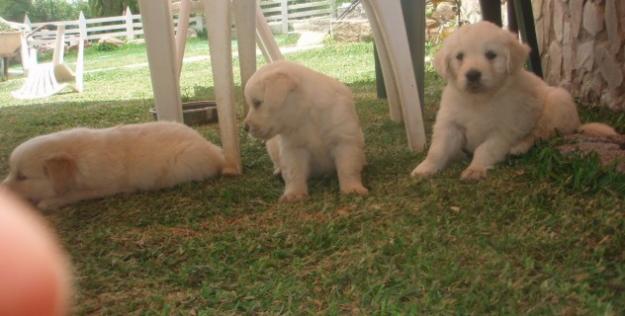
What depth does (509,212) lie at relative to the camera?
6.97ft

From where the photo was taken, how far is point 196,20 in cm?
1137

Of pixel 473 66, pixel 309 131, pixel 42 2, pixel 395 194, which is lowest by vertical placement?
pixel 395 194

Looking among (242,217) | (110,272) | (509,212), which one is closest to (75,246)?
(110,272)

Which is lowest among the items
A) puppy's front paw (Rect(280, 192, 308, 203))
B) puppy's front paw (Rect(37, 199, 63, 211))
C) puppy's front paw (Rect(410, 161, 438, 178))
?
puppy's front paw (Rect(410, 161, 438, 178))

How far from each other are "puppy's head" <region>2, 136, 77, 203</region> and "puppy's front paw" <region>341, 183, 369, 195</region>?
1.21m

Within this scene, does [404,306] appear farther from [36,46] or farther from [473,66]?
[36,46]

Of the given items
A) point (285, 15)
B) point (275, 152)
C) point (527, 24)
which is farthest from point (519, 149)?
point (285, 15)

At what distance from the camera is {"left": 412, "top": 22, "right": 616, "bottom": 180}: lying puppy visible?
2875mm

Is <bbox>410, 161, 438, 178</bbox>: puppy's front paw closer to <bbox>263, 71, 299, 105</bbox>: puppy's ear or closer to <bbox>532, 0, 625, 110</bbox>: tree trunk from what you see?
<bbox>263, 71, 299, 105</bbox>: puppy's ear

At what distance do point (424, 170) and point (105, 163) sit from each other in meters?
1.43

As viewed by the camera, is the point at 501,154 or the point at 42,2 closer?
the point at 501,154

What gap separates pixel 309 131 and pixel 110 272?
1.22m

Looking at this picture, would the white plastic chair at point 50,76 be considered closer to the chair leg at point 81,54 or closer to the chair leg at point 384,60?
the chair leg at point 81,54

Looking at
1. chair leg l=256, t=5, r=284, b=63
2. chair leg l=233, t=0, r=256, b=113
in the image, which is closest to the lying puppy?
chair leg l=233, t=0, r=256, b=113
